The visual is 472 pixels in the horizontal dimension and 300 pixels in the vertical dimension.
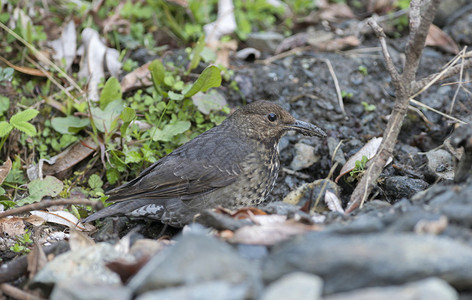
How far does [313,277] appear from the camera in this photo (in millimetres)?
2273

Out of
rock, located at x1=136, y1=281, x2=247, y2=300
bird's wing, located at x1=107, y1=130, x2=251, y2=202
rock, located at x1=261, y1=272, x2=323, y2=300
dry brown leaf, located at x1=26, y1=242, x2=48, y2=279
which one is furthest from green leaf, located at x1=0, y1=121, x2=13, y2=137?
rock, located at x1=261, y1=272, x2=323, y2=300

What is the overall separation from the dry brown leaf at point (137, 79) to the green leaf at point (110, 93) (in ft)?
1.18

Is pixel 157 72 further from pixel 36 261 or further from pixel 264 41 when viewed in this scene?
pixel 36 261

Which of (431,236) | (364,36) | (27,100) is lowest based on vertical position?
(27,100)

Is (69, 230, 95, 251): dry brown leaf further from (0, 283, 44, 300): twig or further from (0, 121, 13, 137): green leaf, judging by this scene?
(0, 121, 13, 137): green leaf

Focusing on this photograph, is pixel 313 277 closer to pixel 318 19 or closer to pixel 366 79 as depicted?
pixel 366 79

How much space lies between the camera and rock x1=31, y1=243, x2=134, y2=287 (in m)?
2.71

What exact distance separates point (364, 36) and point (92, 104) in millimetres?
3133

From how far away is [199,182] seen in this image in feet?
13.9

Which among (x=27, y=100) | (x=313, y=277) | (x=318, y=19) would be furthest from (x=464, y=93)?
(x=27, y=100)

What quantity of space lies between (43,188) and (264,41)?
2.91 metres

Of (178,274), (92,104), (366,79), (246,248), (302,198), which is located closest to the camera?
(178,274)

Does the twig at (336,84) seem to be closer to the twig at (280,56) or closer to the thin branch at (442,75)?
the twig at (280,56)

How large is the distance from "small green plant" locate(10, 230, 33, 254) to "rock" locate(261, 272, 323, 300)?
2144 mm
